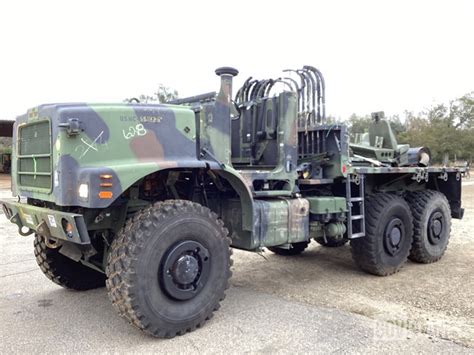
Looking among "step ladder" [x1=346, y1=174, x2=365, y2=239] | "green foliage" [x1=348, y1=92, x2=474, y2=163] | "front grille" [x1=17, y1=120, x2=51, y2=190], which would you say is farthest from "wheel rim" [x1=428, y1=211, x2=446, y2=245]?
"green foliage" [x1=348, y1=92, x2=474, y2=163]

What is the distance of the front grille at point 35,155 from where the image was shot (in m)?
4.45

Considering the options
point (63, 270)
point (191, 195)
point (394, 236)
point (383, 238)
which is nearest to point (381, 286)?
point (383, 238)

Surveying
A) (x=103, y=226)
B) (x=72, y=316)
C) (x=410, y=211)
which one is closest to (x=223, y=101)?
(x=103, y=226)

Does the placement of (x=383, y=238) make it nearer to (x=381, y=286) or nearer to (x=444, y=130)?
(x=381, y=286)

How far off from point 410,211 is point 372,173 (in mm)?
1194

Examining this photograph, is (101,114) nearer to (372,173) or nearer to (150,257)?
(150,257)

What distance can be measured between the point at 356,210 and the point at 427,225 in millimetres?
1661

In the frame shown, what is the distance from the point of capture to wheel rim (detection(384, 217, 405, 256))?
6.73 meters

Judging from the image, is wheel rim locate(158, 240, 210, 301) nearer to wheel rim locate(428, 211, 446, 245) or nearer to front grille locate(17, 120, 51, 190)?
front grille locate(17, 120, 51, 190)

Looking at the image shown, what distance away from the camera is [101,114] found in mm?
4184

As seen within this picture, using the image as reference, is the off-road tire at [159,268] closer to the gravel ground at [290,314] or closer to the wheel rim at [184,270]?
the wheel rim at [184,270]

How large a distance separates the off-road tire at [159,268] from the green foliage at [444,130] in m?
34.9

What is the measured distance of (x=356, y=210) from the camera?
6.62 meters

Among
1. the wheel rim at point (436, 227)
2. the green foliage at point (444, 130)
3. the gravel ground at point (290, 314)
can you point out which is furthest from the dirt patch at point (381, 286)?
the green foliage at point (444, 130)
